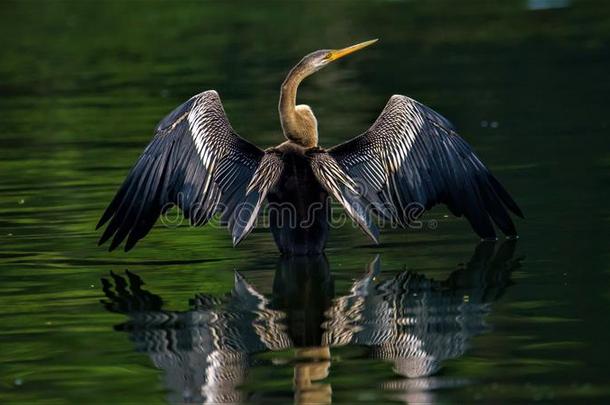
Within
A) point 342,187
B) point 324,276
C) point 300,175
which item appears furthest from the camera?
point 300,175

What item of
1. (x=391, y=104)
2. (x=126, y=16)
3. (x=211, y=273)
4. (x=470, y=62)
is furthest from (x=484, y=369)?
(x=126, y=16)

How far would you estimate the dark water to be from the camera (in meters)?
6.95

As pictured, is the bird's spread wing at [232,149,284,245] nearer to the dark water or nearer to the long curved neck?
the dark water

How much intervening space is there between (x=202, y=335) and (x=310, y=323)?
0.62m

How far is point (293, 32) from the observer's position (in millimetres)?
24344

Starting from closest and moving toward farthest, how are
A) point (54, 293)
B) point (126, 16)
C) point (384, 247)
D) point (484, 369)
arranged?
point (484, 369) → point (54, 293) → point (384, 247) → point (126, 16)

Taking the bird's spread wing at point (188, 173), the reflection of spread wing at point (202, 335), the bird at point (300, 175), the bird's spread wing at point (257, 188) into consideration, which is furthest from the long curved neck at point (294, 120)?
the reflection of spread wing at point (202, 335)

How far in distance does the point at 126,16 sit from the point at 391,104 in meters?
19.0

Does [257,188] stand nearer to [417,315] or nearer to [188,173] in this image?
[188,173]

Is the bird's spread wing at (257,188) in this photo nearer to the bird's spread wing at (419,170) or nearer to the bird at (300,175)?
the bird at (300,175)

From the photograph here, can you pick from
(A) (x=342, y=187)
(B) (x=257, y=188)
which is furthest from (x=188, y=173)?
(A) (x=342, y=187)

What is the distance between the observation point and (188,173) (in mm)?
9969

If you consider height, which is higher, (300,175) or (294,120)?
(294,120)

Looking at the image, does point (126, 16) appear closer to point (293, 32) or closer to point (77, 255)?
point (293, 32)
